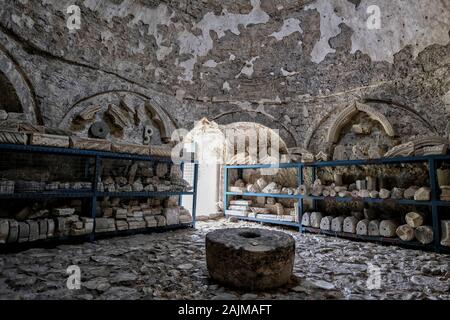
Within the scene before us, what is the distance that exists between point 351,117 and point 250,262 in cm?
573

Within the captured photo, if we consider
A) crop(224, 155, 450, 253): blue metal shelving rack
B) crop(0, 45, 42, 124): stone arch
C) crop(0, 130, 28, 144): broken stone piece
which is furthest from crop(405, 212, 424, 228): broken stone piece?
crop(0, 45, 42, 124): stone arch

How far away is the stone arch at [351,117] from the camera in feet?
20.6

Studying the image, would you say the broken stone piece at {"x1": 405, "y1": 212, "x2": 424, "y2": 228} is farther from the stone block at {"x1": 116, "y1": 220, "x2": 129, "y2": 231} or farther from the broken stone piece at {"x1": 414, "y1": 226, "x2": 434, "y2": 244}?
the stone block at {"x1": 116, "y1": 220, "x2": 129, "y2": 231}

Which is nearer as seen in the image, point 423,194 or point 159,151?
point 423,194

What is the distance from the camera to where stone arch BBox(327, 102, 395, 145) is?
6266 mm

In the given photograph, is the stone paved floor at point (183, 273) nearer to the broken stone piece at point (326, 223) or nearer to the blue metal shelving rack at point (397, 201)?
the blue metal shelving rack at point (397, 201)

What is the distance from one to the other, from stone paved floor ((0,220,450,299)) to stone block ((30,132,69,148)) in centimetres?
185

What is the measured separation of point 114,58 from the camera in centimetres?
689

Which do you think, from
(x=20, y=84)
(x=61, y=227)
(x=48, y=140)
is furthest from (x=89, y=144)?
(x=20, y=84)

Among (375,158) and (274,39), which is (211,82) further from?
(375,158)

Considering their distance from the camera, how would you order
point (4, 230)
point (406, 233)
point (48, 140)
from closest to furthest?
point (4, 230) → point (48, 140) → point (406, 233)

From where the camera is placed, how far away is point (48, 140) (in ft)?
15.1

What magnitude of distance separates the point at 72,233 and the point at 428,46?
868cm

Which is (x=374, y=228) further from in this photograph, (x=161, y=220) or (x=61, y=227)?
(x=61, y=227)
